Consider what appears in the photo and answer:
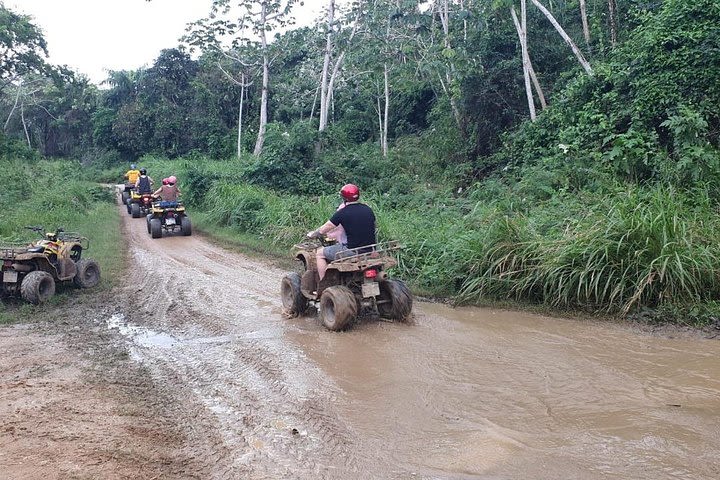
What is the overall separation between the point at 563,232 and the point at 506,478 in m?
5.50

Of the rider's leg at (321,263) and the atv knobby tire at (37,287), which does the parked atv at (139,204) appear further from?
the rider's leg at (321,263)

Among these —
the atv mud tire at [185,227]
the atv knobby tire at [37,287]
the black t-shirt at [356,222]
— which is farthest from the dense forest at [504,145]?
the atv knobby tire at [37,287]

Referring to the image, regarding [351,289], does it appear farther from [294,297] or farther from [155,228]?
[155,228]

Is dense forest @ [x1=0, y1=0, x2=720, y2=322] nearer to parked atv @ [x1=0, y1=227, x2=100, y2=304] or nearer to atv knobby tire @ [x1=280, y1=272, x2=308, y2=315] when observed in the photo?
atv knobby tire @ [x1=280, y1=272, x2=308, y2=315]

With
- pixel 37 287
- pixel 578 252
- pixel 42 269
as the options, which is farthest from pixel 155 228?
pixel 578 252

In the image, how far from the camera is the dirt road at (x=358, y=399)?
3.85m

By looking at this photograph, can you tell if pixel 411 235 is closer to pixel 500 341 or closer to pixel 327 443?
pixel 500 341

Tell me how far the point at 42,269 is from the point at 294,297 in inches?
168

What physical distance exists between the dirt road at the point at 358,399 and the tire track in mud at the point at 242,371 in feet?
0.07

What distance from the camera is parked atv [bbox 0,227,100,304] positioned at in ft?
28.6

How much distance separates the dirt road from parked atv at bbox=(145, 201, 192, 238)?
7971 mm

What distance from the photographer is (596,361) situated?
5.83 metres

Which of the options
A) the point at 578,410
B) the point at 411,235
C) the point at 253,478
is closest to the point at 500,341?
the point at 578,410

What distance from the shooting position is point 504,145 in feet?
57.2
